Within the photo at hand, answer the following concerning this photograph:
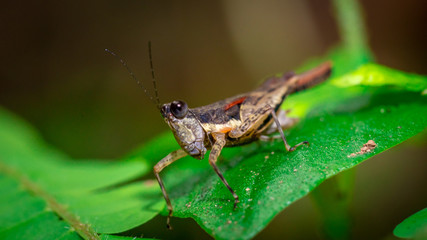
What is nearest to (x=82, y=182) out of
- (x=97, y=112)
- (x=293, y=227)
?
(x=293, y=227)

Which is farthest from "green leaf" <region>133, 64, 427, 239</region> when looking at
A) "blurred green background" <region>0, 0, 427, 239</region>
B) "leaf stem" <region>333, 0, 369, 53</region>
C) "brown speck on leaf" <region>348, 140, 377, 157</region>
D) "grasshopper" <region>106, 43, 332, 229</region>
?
"blurred green background" <region>0, 0, 427, 239</region>

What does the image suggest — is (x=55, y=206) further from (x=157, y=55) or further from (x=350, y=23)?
(x=157, y=55)

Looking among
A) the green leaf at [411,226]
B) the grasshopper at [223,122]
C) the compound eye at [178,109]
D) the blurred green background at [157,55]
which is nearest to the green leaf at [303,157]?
the grasshopper at [223,122]

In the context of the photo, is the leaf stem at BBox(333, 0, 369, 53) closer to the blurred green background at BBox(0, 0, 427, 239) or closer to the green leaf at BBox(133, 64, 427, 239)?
the green leaf at BBox(133, 64, 427, 239)

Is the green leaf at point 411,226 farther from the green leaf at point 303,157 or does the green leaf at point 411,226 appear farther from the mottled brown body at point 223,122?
the mottled brown body at point 223,122

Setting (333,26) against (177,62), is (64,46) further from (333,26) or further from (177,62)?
(333,26)
